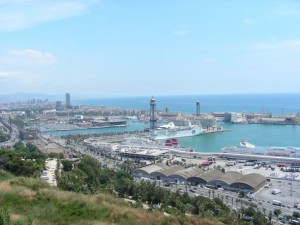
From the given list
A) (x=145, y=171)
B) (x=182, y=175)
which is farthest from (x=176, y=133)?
(x=182, y=175)

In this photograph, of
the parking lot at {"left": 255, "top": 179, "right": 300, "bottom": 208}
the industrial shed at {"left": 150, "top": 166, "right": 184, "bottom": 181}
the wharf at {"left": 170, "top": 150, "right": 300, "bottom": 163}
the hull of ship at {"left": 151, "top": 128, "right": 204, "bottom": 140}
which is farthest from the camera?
the hull of ship at {"left": 151, "top": 128, "right": 204, "bottom": 140}

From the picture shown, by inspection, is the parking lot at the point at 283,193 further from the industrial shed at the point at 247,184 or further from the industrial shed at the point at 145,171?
the industrial shed at the point at 145,171

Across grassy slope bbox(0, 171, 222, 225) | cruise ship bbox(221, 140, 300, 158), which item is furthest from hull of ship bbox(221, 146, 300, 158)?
grassy slope bbox(0, 171, 222, 225)

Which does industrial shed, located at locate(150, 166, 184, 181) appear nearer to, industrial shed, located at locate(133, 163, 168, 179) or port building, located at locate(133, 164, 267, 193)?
port building, located at locate(133, 164, 267, 193)

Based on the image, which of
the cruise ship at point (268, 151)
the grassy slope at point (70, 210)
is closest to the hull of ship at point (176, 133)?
the cruise ship at point (268, 151)

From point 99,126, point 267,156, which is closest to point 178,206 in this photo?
point 267,156

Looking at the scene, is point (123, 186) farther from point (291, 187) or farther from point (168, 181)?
point (291, 187)

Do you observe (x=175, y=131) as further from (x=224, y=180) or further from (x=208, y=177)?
(x=224, y=180)
